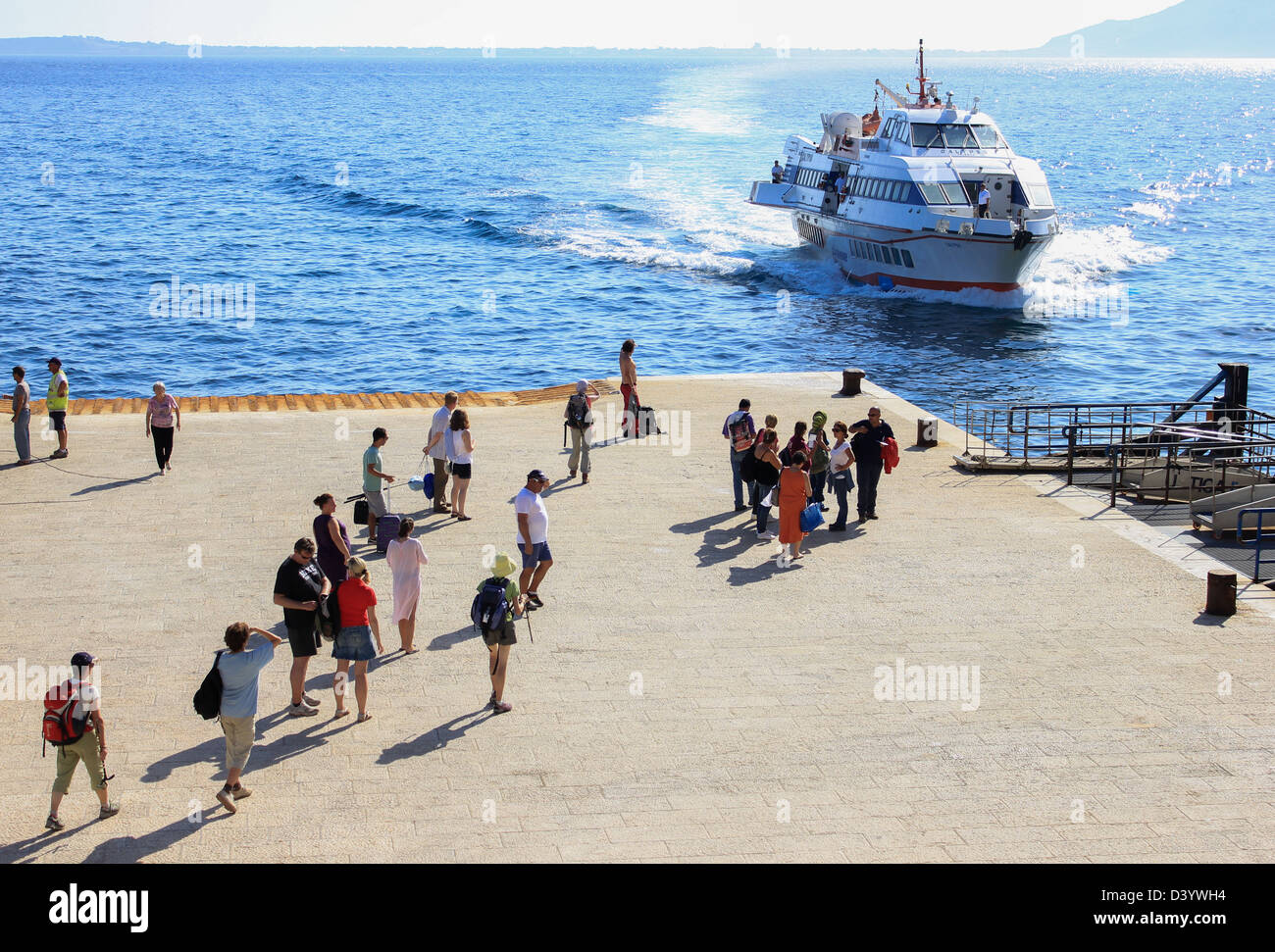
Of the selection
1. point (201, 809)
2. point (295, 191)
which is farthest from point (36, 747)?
point (295, 191)

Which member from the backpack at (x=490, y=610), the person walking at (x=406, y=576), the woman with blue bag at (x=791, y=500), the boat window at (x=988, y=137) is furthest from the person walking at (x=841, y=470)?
the boat window at (x=988, y=137)

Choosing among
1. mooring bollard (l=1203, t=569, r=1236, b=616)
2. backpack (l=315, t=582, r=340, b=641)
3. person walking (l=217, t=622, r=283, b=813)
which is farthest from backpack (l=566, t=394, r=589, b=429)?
person walking (l=217, t=622, r=283, b=813)

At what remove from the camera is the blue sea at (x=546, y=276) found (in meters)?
36.5

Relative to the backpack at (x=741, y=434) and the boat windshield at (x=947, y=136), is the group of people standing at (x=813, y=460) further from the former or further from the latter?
the boat windshield at (x=947, y=136)

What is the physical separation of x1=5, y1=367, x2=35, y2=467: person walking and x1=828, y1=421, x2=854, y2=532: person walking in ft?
35.6

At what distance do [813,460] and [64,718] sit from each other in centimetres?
945

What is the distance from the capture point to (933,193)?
138ft

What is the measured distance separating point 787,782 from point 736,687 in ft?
5.64

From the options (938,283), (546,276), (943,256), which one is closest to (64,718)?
(943,256)

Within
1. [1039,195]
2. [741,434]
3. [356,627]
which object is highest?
[1039,195]

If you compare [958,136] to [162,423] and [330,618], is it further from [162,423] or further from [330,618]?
[330,618]

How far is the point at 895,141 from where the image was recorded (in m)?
44.3

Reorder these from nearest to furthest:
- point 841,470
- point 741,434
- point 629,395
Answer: point 841,470, point 741,434, point 629,395
